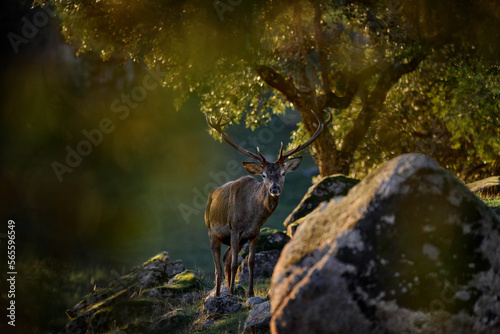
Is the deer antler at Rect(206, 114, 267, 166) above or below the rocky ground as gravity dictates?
above

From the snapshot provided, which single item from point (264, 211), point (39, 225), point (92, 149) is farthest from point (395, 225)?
point (92, 149)

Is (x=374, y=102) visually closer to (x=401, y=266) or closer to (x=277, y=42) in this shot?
(x=277, y=42)

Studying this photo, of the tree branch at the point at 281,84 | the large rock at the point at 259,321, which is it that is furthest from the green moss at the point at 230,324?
Result: the tree branch at the point at 281,84

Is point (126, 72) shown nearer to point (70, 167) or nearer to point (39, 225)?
point (70, 167)

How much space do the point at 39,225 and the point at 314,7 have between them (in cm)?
2557

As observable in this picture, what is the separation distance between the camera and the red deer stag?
10.3m

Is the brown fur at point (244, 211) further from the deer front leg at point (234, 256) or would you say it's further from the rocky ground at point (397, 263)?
the rocky ground at point (397, 263)

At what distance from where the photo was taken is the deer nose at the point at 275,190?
977cm

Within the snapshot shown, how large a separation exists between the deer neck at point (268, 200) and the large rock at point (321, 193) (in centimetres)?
530

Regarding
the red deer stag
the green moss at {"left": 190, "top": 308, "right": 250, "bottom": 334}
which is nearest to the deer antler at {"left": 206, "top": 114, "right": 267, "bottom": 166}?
the red deer stag

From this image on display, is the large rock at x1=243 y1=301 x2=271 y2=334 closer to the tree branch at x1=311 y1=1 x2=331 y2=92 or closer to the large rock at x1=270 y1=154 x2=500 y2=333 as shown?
the large rock at x1=270 y1=154 x2=500 y2=333

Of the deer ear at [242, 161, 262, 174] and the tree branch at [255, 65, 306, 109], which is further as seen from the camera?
the tree branch at [255, 65, 306, 109]

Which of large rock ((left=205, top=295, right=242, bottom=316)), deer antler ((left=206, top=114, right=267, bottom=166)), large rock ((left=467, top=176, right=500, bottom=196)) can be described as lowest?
large rock ((left=205, top=295, right=242, bottom=316))

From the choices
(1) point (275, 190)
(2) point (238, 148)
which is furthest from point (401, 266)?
(2) point (238, 148)
